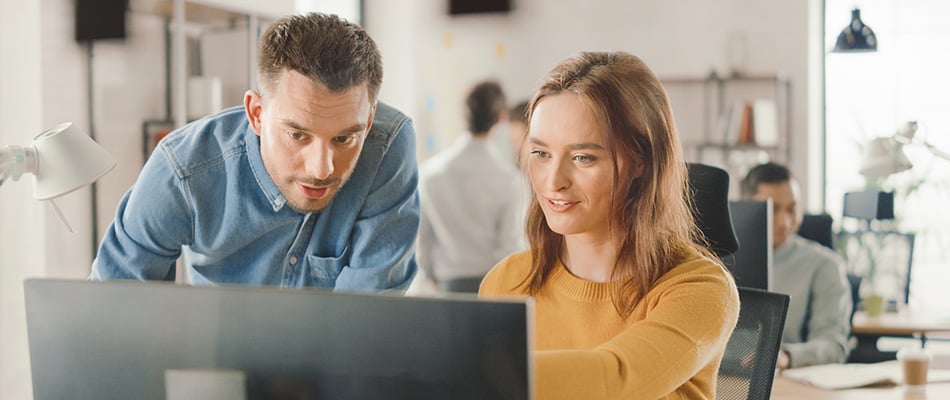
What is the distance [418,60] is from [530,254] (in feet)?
15.2

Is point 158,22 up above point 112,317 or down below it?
above

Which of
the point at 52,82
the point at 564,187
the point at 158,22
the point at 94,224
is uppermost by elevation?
the point at 158,22

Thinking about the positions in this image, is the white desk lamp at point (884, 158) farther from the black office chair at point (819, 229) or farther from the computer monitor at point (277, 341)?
the computer monitor at point (277, 341)

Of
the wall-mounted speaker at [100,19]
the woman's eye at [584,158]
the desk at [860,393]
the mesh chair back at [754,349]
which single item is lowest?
the desk at [860,393]

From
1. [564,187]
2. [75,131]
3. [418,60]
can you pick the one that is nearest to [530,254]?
[564,187]

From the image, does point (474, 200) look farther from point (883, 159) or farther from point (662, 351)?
point (662, 351)

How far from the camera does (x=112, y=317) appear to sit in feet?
2.97

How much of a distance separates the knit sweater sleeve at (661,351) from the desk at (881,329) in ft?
8.61

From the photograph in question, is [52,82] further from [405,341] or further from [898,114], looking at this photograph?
[898,114]

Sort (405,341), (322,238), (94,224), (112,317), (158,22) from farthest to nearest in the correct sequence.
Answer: (158,22) → (94,224) → (322,238) → (112,317) → (405,341)

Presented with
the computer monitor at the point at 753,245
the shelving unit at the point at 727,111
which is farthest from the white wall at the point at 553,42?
the computer monitor at the point at 753,245

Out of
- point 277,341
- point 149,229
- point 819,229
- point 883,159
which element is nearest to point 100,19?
point 149,229

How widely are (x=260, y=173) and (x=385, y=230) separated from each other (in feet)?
0.86

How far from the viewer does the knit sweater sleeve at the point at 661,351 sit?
3.25 feet
